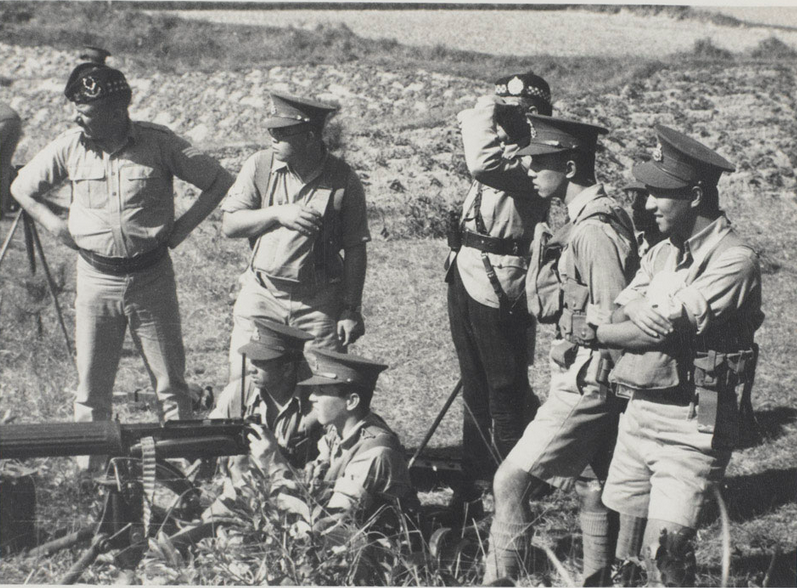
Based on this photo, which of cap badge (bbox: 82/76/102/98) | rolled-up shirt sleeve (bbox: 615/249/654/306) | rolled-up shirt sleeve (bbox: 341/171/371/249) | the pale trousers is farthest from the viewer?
the pale trousers

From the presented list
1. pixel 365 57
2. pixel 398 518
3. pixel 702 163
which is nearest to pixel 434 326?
pixel 398 518

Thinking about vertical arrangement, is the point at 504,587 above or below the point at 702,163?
below

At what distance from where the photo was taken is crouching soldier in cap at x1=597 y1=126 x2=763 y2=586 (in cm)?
334

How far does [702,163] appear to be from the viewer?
3455mm

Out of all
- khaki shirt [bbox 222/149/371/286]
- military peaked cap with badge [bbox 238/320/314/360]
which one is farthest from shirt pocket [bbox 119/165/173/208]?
military peaked cap with badge [bbox 238/320/314/360]

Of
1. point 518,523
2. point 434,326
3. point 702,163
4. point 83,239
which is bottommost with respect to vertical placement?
point 434,326

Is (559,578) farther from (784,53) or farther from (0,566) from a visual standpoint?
(784,53)

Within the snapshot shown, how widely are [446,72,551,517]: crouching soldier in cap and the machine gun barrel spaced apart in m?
1.34

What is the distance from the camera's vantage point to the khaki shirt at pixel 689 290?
10.9ft

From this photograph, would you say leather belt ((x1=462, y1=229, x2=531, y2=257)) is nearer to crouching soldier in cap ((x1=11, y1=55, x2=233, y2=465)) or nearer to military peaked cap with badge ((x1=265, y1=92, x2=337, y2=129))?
→ military peaked cap with badge ((x1=265, y1=92, x2=337, y2=129))

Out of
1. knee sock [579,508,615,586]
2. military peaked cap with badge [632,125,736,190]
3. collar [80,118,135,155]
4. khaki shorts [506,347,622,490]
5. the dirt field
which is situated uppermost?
the dirt field

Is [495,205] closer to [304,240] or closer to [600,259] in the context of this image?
[304,240]

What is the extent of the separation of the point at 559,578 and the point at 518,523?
1.87ft

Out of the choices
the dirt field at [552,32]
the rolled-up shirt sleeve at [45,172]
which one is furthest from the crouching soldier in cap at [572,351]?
the dirt field at [552,32]
